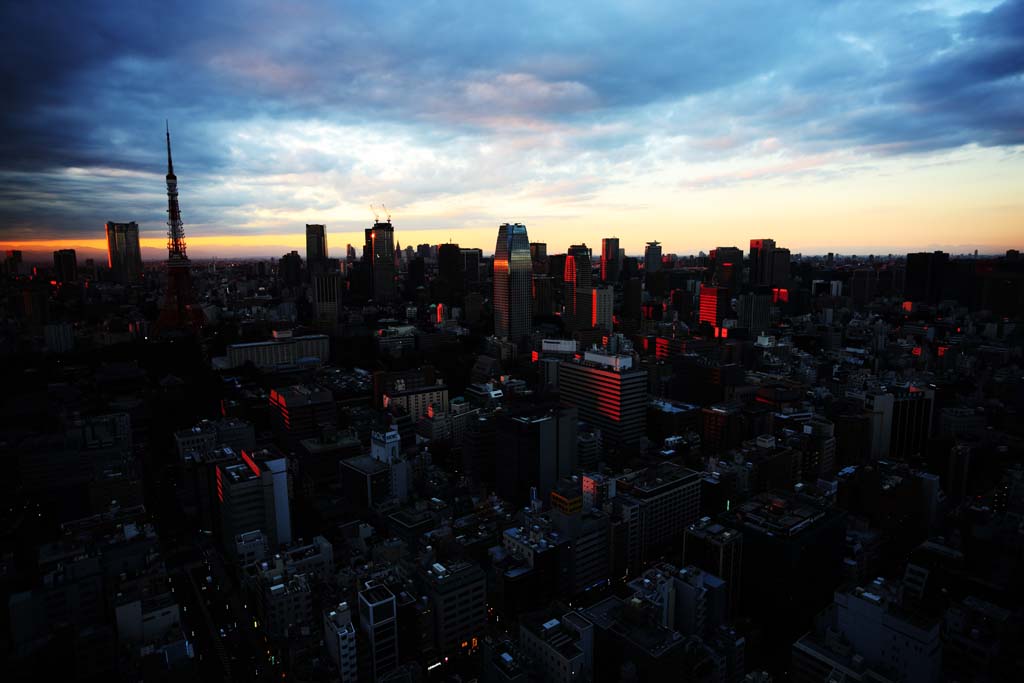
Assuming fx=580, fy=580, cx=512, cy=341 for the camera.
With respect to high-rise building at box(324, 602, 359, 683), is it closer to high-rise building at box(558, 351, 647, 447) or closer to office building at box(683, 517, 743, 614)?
office building at box(683, 517, 743, 614)

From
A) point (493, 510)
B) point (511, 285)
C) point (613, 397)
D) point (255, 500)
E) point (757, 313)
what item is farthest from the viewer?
point (757, 313)

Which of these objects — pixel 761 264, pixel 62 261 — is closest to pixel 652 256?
pixel 761 264

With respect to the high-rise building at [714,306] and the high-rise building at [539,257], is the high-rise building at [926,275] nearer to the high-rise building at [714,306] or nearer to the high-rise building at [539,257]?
the high-rise building at [714,306]

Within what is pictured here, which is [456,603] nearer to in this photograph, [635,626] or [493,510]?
[635,626]

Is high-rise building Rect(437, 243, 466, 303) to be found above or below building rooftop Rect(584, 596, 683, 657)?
above

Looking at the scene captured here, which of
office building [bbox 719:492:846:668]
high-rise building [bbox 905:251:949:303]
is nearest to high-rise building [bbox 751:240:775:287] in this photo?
high-rise building [bbox 905:251:949:303]

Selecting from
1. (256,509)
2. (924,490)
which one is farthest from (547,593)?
(924,490)
